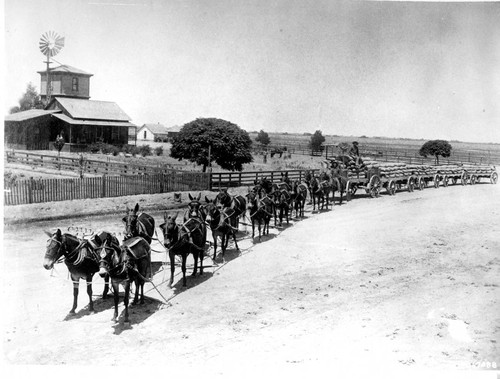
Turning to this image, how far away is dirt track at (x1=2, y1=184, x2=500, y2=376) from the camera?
25.1 ft

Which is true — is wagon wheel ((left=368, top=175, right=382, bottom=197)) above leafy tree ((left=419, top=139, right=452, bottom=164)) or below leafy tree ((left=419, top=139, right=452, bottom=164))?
below

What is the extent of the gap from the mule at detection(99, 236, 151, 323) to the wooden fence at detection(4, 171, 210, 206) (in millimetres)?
8287

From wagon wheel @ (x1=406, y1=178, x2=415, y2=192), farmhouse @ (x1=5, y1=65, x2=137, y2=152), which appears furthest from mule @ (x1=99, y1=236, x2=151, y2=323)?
farmhouse @ (x1=5, y1=65, x2=137, y2=152)

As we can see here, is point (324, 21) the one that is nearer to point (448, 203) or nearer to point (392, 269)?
point (392, 269)

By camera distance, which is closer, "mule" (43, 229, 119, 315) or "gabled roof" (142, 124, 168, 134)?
"mule" (43, 229, 119, 315)

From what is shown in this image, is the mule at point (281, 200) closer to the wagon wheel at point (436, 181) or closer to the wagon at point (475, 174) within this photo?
the wagon wheel at point (436, 181)

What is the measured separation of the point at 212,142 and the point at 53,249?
1932cm

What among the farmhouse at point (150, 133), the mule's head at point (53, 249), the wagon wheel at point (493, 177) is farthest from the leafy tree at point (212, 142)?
the farmhouse at point (150, 133)

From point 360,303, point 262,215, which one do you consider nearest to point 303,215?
point 262,215

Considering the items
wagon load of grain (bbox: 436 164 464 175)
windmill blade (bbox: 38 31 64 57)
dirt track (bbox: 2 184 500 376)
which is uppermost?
windmill blade (bbox: 38 31 64 57)

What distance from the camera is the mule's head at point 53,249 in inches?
334

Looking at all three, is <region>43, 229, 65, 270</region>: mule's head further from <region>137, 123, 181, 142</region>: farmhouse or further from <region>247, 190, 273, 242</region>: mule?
<region>137, 123, 181, 142</region>: farmhouse

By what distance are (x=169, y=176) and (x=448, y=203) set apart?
13.4 meters

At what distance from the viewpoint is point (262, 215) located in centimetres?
1538
